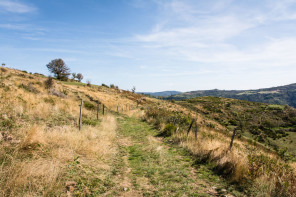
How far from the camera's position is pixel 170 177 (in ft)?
19.8

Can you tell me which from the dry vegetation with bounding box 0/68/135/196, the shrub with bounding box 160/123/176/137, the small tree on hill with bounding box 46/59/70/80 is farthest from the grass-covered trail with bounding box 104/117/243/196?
the small tree on hill with bounding box 46/59/70/80

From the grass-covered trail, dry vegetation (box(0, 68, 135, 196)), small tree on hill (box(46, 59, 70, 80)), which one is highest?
small tree on hill (box(46, 59, 70, 80))

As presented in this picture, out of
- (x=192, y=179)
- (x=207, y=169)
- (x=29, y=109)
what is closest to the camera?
(x=192, y=179)

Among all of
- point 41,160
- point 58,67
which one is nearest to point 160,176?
point 41,160

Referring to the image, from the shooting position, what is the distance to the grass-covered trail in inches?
197

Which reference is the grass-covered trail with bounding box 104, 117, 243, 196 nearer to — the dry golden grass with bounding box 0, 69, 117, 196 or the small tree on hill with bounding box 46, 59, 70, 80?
the dry golden grass with bounding box 0, 69, 117, 196

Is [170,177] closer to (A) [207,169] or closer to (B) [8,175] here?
(A) [207,169]

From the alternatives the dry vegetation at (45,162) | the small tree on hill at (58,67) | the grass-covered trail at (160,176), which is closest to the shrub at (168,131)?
the grass-covered trail at (160,176)

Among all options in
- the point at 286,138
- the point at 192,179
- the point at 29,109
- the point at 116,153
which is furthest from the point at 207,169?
the point at 286,138

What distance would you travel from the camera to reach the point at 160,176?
612 centimetres

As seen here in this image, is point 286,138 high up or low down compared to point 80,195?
down

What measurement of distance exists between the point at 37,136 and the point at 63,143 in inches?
40.5

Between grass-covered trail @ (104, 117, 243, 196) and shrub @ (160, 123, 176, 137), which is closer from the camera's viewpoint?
grass-covered trail @ (104, 117, 243, 196)

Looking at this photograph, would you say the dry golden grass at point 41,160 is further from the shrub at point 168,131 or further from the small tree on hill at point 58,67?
the small tree on hill at point 58,67
